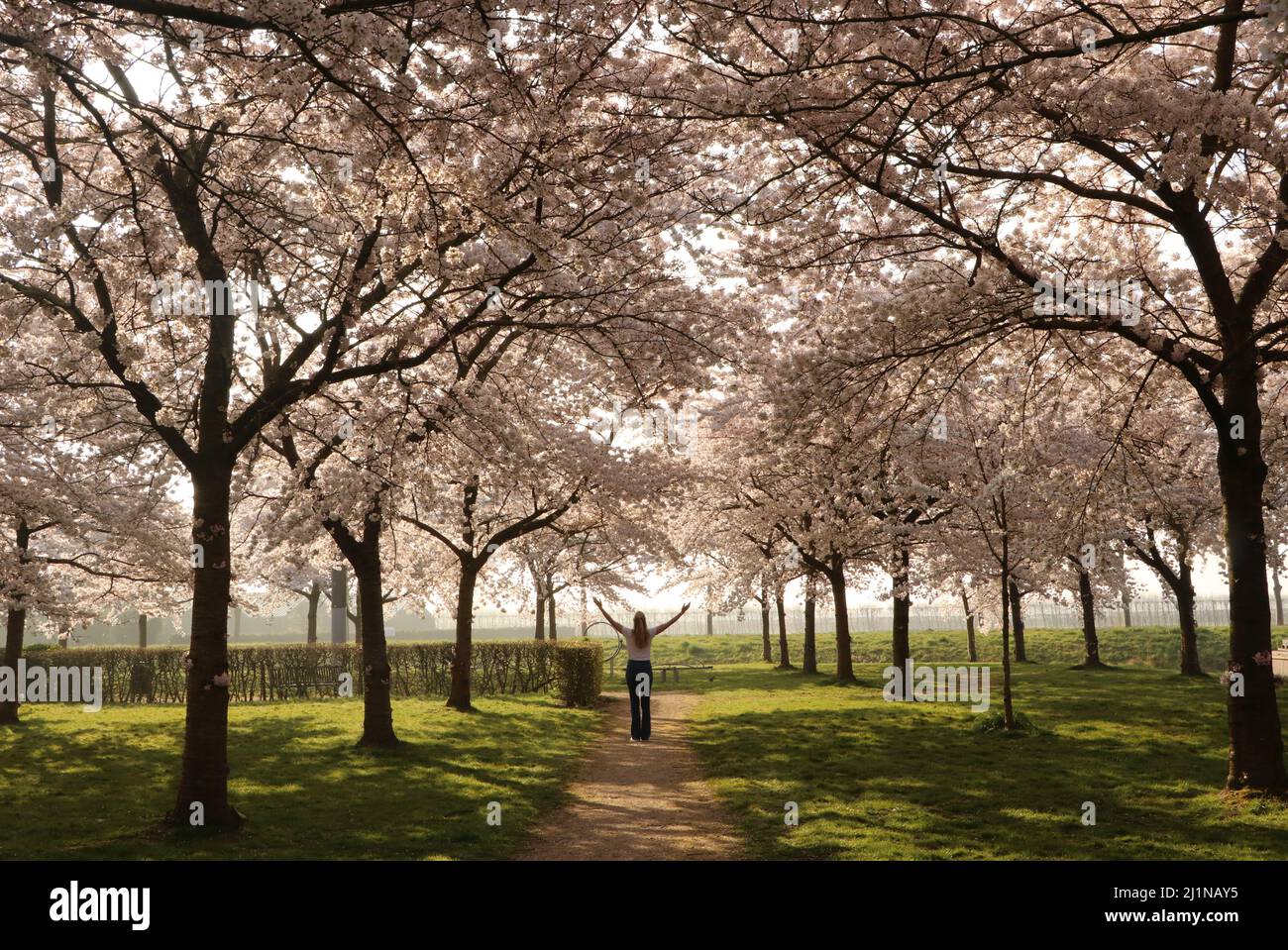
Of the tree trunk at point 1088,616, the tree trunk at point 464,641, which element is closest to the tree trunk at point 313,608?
the tree trunk at point 464,641

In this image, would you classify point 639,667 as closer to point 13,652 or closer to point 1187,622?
point 13,652

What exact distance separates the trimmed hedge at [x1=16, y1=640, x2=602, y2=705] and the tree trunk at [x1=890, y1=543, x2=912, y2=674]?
875 centimetres

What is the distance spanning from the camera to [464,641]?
20.2 meters

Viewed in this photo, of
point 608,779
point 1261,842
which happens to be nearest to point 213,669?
point 608,779

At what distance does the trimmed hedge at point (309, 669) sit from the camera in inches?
1040

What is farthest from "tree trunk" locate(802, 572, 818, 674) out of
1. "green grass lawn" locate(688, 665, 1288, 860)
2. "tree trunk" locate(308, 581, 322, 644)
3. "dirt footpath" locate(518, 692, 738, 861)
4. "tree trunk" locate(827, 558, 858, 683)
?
"tree trunk" locate(308, 581, 322, 644)

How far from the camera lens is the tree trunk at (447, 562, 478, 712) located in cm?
1997

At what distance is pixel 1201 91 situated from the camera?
8.82 metres

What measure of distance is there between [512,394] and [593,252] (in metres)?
3.98

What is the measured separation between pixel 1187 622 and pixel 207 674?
26055mm

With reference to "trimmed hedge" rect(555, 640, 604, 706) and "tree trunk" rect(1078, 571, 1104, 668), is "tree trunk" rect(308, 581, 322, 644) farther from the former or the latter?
"tree trunk" rect(1078, 571, 1104, 668)

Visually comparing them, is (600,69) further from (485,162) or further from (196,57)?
(196,57)

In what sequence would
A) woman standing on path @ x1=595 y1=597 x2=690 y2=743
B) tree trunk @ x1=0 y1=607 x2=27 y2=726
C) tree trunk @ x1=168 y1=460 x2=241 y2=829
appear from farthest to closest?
tree trunk @ x1=0 y1=607 x2=27 y2=726 < woman standing on path @ x1=595 y1=597 x2=690 y2=743 < tree trunk @ x1=168 y1=460 x2=241 y2=829
